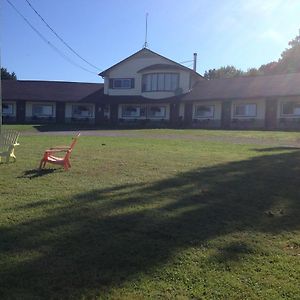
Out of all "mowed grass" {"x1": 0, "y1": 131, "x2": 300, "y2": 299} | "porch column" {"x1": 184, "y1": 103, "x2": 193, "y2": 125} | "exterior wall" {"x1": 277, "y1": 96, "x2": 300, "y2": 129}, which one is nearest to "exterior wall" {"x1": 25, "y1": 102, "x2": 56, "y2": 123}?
"porch column" {"x1": 184, "y1": 103, "x2": 193, "y2": 125}

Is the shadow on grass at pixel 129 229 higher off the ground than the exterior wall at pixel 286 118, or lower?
lower

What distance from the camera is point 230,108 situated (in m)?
40.7

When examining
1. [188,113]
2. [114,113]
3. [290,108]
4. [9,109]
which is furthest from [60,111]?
[290,108]

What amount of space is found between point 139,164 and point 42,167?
231 centimetres

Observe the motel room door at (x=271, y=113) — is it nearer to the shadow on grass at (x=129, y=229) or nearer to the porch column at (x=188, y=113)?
the porch column at (x=188, y=113)

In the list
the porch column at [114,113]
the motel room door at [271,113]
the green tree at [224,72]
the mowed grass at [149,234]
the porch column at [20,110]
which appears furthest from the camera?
the green tree at [224,72]

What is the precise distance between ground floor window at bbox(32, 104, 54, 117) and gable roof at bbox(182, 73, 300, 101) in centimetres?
1474

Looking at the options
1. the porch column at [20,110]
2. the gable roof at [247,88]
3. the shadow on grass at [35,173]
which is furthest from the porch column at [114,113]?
the shadow on grass at [35,173]

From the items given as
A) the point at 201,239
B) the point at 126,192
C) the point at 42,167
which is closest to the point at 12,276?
the point at 201,239

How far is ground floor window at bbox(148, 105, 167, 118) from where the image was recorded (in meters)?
45.1

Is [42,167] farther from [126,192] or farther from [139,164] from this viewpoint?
[126,192]

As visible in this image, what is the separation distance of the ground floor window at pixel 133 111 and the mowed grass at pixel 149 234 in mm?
35996

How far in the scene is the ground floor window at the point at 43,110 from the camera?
48875mm

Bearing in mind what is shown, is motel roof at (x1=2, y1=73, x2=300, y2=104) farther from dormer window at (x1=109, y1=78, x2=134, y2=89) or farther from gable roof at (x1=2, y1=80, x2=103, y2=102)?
dormer window at (x1=109, y1=78, x2=134, y2=89)
